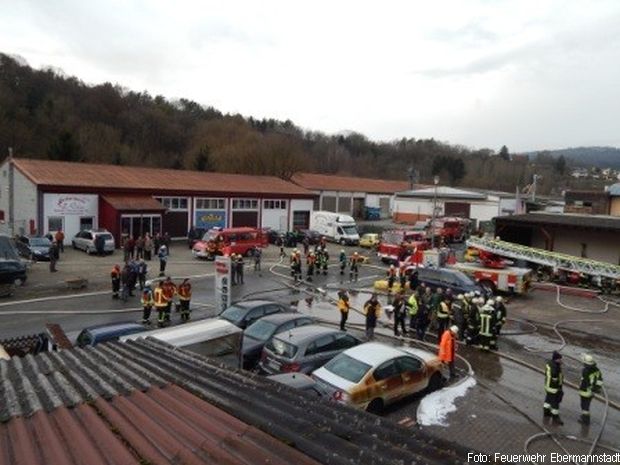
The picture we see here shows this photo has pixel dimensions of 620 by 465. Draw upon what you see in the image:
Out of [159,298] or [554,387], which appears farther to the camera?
[159,298]

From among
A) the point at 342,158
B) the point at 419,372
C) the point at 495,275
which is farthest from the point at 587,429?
the point at 342,158

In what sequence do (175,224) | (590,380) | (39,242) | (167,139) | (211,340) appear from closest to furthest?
(590,380) → (211,340) → (39,242) → (175,224) → (167,139)

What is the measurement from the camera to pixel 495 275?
24.7m

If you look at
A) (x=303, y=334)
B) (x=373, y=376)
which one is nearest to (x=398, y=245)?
(x=303, y=334)

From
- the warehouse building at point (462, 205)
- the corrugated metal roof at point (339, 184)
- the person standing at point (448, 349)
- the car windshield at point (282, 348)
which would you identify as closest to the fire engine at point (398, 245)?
the person standing at point (448, 349)

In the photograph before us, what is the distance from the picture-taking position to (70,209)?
35156 millimetres

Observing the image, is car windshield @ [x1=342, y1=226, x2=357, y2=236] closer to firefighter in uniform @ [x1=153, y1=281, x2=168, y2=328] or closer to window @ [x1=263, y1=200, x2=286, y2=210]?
window @ [x1=263, y1=200, x2=286, y2=210]

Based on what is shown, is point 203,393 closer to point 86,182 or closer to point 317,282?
point 317,282

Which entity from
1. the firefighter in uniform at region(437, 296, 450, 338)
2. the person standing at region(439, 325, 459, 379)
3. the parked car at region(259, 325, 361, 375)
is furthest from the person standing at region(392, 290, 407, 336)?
the parked car at region(259, 325, 361, 375)

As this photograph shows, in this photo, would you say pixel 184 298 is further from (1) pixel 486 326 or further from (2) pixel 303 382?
(1) pixel 486 326

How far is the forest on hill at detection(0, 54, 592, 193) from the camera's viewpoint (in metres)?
66.2

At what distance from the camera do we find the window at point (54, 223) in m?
34.2

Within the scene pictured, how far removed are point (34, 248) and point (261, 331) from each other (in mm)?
20411

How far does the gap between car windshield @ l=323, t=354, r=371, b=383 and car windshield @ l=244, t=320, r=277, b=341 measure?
2.82 metres
